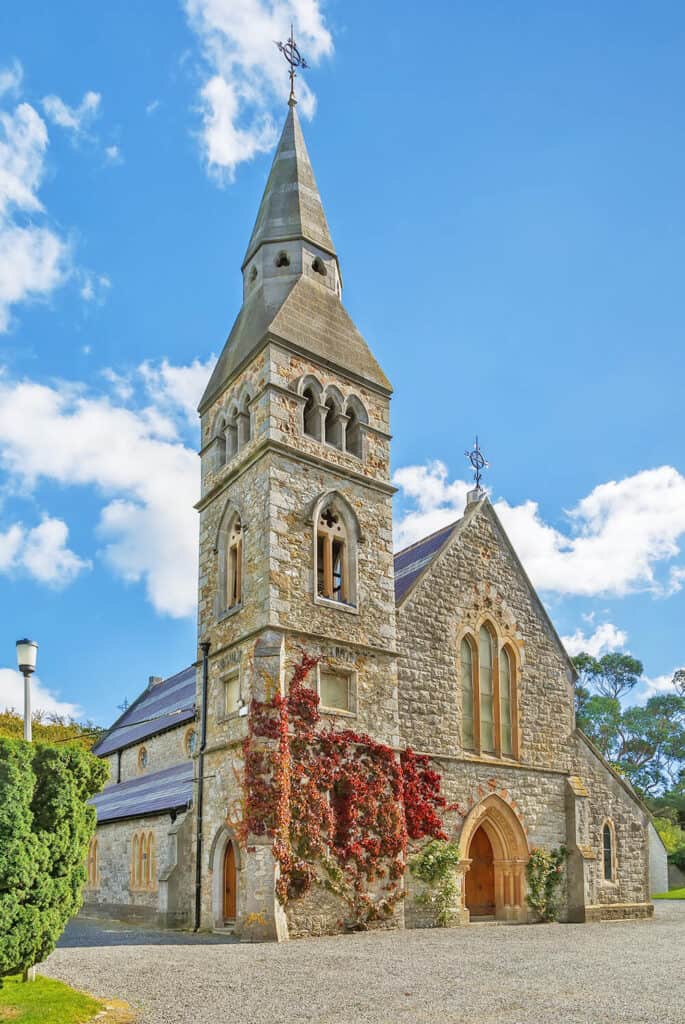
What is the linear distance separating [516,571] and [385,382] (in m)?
6.66

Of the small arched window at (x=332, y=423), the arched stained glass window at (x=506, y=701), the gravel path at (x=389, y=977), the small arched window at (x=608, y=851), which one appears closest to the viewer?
the gravel path at (x=389, y=977)

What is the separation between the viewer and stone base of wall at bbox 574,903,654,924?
78.2 feet

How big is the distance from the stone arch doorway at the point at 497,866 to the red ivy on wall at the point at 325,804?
10.5 feet

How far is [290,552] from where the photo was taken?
20312 millimetres

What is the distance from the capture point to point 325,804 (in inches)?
747

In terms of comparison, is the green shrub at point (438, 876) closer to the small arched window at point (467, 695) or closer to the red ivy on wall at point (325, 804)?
the red ivy on wall at point (325, 804)

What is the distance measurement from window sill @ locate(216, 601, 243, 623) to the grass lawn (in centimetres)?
1050

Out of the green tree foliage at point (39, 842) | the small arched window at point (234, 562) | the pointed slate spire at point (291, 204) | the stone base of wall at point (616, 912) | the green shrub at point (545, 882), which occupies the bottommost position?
the stone base of wall at point (616, 912)

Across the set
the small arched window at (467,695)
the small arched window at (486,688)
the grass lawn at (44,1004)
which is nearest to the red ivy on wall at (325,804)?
the small arched window at (467,695)

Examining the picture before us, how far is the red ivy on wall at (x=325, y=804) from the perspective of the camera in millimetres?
18125

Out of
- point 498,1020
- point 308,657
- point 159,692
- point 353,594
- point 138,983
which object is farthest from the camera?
point 159,692

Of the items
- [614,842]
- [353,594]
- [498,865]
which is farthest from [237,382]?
[614,842]

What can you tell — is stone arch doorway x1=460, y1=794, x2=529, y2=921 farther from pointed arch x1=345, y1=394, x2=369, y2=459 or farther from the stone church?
pointed arch x1=345, y1=394, x2=369, y2=459

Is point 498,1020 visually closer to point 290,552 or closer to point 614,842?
point 290,552
